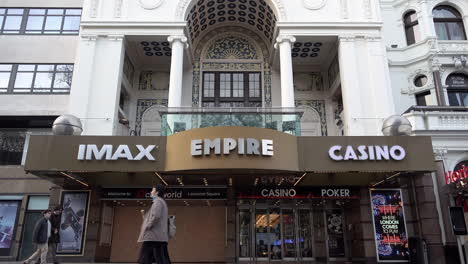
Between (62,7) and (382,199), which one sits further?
(62,7)

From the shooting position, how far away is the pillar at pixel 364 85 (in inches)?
685

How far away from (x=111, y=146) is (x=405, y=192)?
12.9 metres

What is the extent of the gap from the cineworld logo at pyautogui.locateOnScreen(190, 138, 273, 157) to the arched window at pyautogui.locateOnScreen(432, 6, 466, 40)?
13.7 meters

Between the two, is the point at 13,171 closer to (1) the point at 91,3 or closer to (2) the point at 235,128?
(1) the point at 91,3

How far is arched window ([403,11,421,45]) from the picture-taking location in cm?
2049

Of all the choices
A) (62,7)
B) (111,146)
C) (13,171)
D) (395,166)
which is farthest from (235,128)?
(62,7)

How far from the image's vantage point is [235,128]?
44.0ft

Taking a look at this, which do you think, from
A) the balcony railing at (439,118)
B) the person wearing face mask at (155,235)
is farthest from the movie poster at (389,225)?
the person wearing face mask at (155,235)

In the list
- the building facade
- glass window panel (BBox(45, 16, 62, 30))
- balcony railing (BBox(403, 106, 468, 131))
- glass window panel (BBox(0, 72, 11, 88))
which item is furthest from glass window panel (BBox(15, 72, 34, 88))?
balcony railing (BBox(403, 106, 468, 131))

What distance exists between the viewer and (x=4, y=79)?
19.9m

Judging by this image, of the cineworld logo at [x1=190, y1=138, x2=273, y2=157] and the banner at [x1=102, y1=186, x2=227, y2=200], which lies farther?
the banner at [x1=102, y1=186, x2=227, y2=200]

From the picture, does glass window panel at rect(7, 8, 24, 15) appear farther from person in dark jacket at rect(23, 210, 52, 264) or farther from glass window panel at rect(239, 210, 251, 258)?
glass window panel at rect(239, 210, 251, 258)

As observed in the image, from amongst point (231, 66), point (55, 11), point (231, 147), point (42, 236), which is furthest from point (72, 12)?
point (231, 147)

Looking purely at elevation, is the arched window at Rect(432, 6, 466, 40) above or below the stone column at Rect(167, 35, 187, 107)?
above
